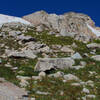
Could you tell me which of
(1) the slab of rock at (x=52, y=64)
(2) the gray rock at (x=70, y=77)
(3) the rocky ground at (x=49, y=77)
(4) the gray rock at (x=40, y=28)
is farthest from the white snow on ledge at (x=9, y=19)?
(2) the gray rock at (x=70, y=77)

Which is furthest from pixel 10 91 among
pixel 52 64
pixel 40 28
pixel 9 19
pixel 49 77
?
pixel 9 19

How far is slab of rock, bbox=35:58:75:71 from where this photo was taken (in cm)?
1430

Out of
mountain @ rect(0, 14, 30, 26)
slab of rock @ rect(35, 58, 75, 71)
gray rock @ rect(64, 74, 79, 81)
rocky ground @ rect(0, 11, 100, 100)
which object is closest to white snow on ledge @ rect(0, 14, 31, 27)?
mountain @ rect(0, 14, 30, 26)

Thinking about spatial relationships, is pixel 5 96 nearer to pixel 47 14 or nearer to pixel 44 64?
pixel 44 64

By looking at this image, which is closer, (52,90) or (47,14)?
(52,90)

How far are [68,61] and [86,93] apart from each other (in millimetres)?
5313

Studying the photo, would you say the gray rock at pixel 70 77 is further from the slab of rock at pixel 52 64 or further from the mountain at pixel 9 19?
the mountain at pixel 9 19

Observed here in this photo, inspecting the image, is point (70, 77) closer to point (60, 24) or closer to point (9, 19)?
point (60, 24)

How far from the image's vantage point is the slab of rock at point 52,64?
46.9ft

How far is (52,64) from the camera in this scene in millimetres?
14734

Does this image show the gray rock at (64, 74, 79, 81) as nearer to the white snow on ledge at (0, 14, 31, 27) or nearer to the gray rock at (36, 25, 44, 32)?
the gray rock at (36, 25, 44, 32)

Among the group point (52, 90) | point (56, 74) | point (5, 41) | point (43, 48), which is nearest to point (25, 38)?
point (5, 41)

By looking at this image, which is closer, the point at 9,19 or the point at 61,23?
the point at 61,23

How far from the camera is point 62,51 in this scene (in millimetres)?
23188
